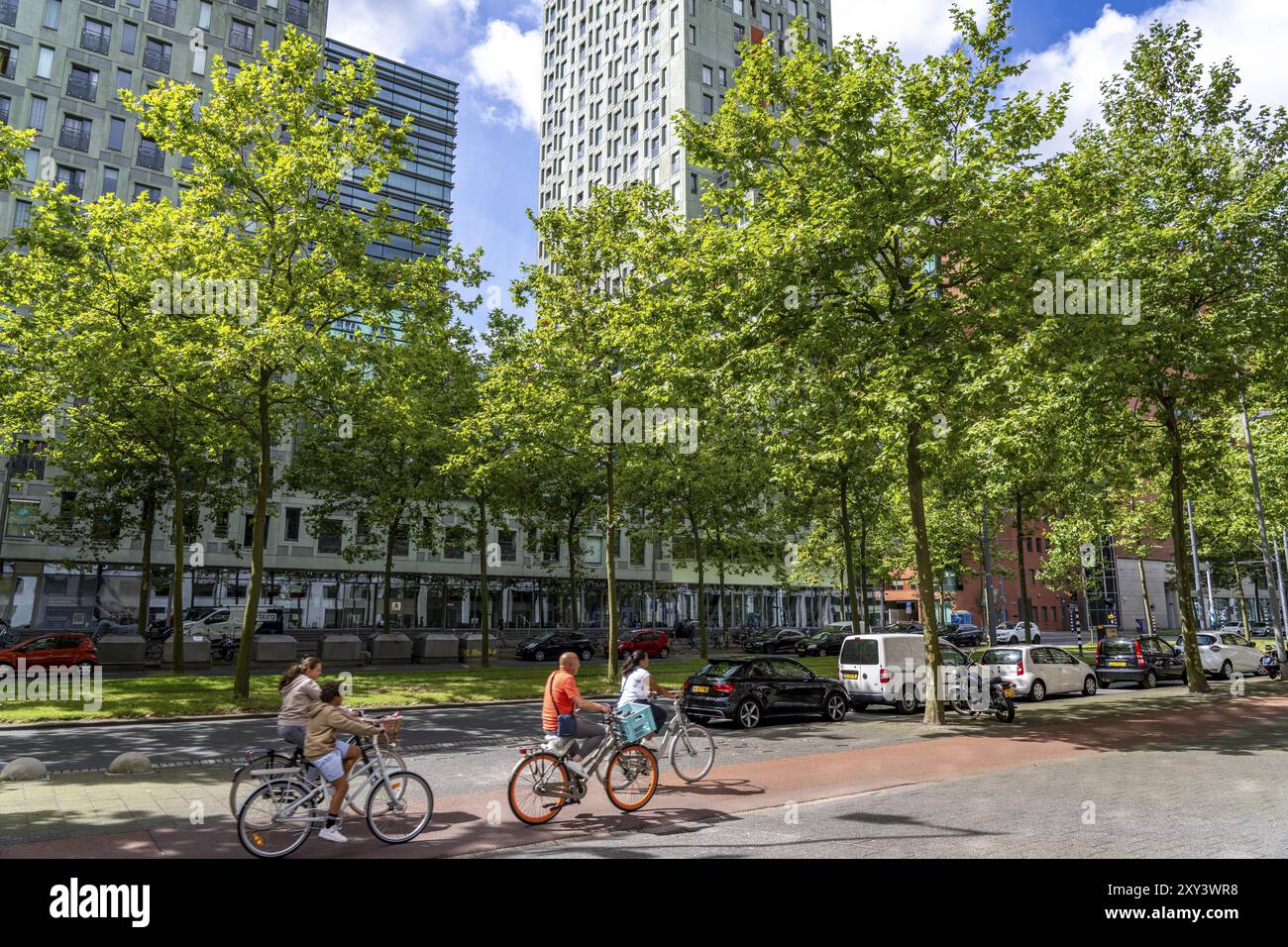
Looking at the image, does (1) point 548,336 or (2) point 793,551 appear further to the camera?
(2) point 793,551

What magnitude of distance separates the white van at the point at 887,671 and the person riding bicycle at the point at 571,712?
12236mm

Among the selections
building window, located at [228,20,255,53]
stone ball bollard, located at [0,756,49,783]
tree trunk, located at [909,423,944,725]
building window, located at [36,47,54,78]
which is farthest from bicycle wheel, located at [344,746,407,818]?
building window, located at [228,20,255,53]

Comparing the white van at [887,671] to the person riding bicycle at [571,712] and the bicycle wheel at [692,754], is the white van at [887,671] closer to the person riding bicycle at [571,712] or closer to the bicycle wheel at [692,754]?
the bicycle wheel at [692,754]

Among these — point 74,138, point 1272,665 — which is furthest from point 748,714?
point 74,138

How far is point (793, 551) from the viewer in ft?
168

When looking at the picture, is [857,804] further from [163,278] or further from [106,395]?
[106,395]

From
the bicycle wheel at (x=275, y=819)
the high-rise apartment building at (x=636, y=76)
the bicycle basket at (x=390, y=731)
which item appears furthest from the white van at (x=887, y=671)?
the high-rise apartment building at (x=636, y=76)

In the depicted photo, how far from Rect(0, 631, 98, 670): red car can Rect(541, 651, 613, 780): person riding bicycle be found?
23054mm

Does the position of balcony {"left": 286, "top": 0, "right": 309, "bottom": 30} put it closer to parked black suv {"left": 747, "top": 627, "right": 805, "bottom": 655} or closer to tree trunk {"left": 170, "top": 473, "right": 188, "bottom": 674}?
tree trunk {"left": 170, "top": 473, "right": 188, "bottom": 674}

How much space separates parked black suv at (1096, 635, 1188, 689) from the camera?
26609 mm

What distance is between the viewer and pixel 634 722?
31.4ft
